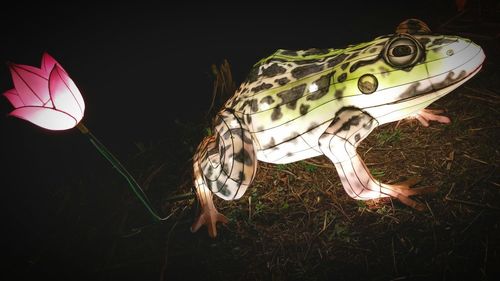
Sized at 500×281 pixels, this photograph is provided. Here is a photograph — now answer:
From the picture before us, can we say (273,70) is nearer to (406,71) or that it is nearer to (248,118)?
(248,118)

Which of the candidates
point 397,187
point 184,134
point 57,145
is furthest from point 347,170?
point 57,145

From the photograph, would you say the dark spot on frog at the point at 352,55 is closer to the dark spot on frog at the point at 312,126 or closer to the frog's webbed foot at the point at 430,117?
the dark spot on frog at the point at 312,126

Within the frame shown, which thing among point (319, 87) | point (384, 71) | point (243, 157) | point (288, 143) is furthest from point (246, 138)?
point (384, 71)

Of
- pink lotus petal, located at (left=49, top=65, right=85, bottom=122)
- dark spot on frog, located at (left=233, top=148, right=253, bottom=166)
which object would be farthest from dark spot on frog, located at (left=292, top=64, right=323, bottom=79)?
pink lotus petal, located at (left=49, top=65, right=85, bottom=122)

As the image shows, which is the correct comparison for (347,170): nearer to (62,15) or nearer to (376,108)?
(376,108)

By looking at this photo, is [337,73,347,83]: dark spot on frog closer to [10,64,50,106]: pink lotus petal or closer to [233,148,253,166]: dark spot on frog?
[233,148,253,166]: dark spot on frog

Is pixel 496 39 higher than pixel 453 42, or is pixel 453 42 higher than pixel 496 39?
pixel 453 42
